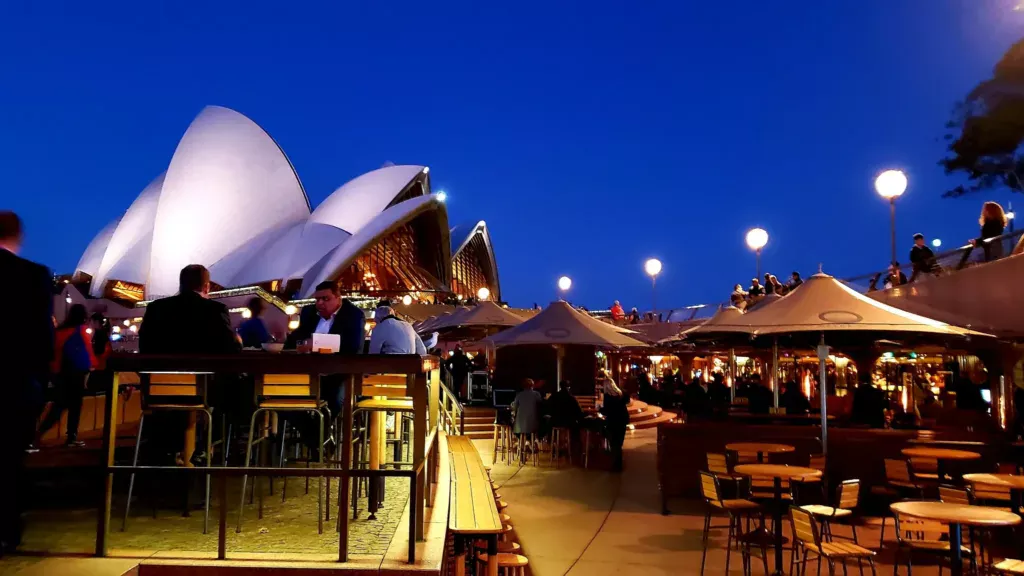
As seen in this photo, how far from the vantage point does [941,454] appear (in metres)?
7.54

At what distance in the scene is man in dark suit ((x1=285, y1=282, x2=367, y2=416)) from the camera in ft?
15.8

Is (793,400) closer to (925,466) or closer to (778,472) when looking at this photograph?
(925,466)

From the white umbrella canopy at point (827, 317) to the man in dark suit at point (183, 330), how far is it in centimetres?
516

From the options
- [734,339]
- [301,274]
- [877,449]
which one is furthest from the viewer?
[301,274]

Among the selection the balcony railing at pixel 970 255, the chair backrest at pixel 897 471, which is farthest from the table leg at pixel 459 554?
the balcony railing at pixel 970 255

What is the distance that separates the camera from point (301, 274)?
120 ft

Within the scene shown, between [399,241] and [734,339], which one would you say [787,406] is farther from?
[399,241]

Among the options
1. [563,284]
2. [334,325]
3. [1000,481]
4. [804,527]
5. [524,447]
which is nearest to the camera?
[334,325]

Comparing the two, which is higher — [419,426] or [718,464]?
[419,426]

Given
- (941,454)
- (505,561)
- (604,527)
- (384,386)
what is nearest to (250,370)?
(384,386)

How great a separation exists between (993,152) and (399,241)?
30649 mm

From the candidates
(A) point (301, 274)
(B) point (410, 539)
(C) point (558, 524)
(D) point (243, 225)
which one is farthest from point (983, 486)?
(D) point (243, 225)

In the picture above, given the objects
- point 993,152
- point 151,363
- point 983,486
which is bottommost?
point 983,486

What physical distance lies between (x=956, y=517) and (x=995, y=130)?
65.9 feet
